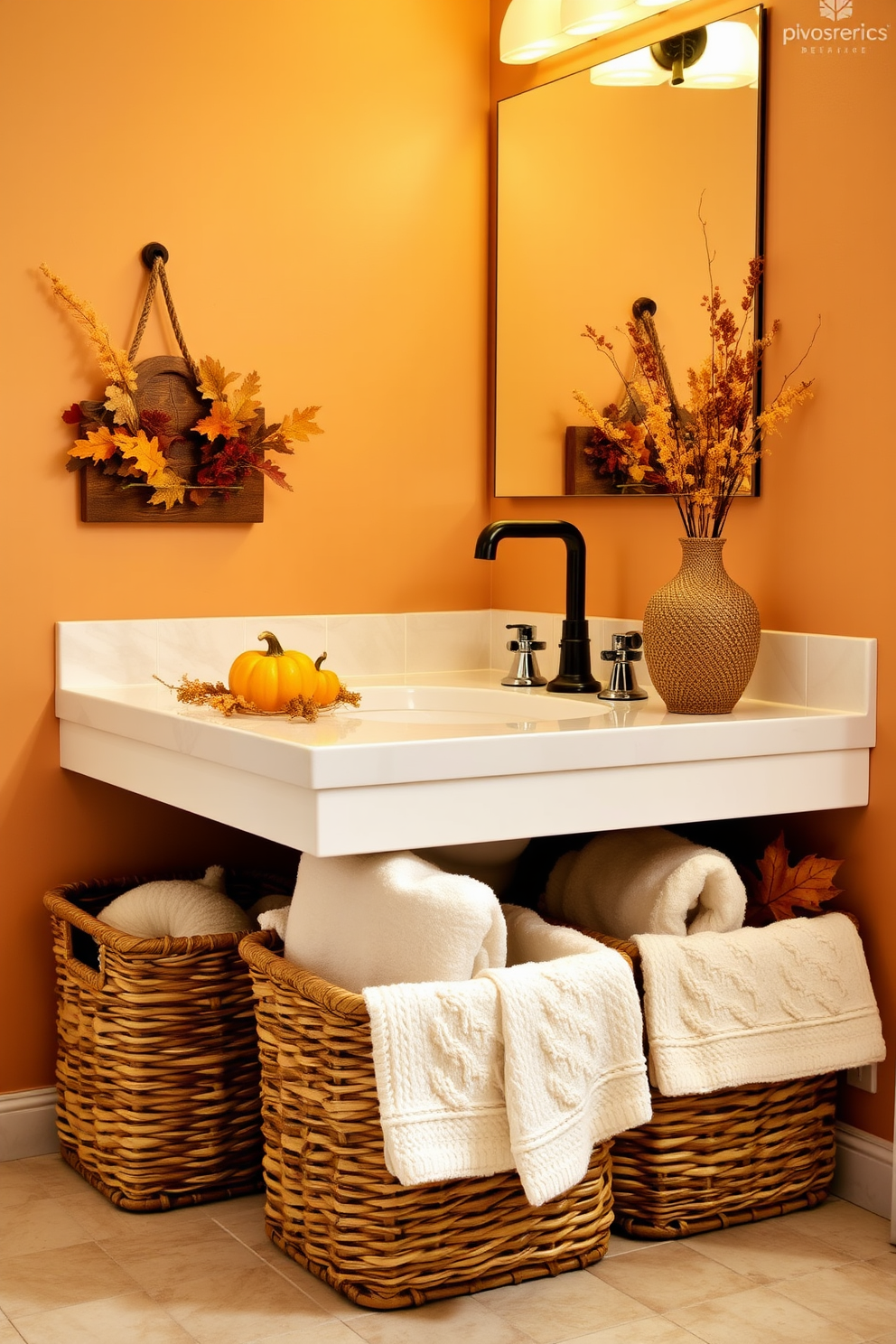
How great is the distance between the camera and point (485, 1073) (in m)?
1.78

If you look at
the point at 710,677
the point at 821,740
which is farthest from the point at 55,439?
the point at 821,740

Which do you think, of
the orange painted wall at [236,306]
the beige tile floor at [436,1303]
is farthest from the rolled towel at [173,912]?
the beige tile floor at [436,1303]

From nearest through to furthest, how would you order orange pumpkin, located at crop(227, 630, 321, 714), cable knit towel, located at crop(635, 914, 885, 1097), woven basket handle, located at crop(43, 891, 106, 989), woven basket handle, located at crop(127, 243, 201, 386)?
1. cable knit towel, located at crop(635, 914, 885, 1097)
2. orange pumpkin, located at crop(227, 630, 321, 714)
3. woven basket handle, located at crop(43, 891, 106, 989)
4. woven basket handle, located at crop(127, 243, 201, 386)

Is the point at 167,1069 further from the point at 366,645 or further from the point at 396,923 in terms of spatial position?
the point at 366,645

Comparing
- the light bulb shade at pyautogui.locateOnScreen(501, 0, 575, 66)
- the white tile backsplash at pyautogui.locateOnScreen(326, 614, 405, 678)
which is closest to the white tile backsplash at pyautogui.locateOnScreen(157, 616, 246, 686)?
the white tile backsplash at pyautogui.locateOnScreen(326, 614, 405, 678)

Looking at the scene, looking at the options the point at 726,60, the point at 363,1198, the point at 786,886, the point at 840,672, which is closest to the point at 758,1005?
the point at 786,886

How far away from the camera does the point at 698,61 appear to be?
231 centimetres

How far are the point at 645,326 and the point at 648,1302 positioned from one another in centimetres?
147

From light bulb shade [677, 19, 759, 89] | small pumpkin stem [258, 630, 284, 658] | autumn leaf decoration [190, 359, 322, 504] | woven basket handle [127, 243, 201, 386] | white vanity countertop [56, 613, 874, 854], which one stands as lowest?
white vanity countertop [56, 613, 874, 854]

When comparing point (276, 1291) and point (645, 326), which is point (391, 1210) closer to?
point (276, 1291)

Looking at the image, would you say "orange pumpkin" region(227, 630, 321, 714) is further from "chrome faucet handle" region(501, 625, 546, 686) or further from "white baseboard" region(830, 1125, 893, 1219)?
"white baseboard" region(830, 1125, 893, 1219)

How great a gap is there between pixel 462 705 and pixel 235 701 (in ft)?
1.71

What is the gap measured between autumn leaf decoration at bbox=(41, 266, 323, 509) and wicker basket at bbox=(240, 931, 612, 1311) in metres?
0.85

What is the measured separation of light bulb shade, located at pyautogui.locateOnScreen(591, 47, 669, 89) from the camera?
239 centimetres
